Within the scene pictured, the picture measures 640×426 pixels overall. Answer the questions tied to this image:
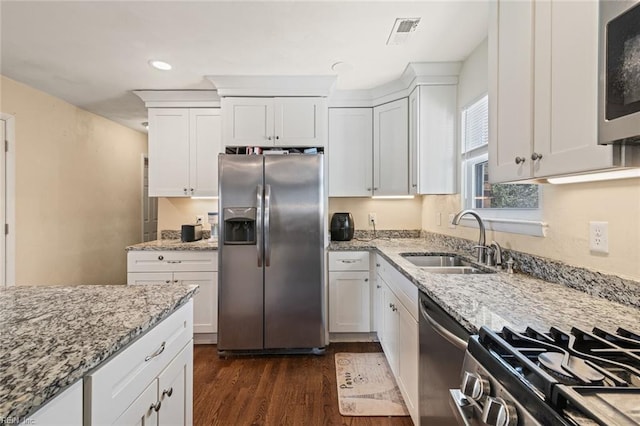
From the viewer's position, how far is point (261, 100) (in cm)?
276

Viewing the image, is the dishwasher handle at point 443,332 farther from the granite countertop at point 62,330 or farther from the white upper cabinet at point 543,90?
the granite countertop at point 62,330

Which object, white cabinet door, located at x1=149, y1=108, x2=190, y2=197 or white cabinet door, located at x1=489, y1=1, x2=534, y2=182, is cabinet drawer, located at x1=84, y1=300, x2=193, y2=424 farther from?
white cabinet door, located at x1=149, y1=108, x2=190, y2=197

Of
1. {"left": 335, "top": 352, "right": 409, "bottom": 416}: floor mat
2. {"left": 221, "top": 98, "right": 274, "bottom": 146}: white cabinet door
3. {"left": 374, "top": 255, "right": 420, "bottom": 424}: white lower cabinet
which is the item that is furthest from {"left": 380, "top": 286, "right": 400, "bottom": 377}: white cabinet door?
{"left": 221, "top": 98, "right": 274, "bottom": 146}: white cabinet door

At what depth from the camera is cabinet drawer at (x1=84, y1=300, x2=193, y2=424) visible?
0.74m

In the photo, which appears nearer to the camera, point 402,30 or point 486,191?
point 402,30

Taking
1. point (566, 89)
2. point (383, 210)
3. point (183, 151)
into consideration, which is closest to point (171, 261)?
point (183, 151)

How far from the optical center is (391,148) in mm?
2855

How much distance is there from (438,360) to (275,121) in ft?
7.59

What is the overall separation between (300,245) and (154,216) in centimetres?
370

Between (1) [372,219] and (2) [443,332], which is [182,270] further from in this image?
(2) [443,332]

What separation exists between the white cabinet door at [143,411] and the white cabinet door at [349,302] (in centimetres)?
182

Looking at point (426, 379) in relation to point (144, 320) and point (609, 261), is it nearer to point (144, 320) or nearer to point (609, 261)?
point (609, 261)

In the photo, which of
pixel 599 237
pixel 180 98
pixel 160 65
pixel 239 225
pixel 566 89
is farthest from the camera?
pixel 180 98

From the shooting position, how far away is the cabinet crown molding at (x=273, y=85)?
2.67 m
